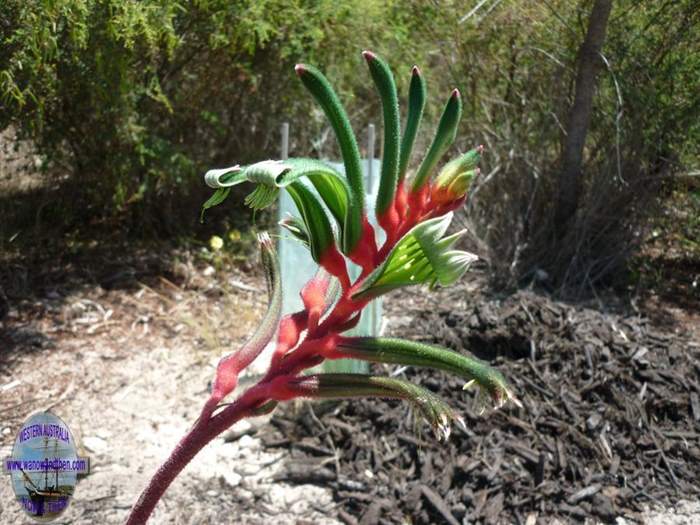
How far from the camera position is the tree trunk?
4.52 metres

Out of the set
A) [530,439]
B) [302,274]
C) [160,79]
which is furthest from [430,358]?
[160,79]

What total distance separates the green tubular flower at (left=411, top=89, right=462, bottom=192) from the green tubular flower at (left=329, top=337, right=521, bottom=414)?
18cm

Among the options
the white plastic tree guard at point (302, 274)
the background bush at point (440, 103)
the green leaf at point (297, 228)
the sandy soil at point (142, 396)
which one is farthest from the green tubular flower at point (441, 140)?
the background bush at point (440, 103)

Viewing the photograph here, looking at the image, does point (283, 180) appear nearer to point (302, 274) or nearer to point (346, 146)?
point (346, 146)

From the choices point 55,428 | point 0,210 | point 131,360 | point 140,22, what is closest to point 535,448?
point 131,360

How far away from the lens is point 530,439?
2.91 metres

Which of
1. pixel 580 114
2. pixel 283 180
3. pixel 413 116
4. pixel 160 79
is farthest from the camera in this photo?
pixel 160 79

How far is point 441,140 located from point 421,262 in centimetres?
17

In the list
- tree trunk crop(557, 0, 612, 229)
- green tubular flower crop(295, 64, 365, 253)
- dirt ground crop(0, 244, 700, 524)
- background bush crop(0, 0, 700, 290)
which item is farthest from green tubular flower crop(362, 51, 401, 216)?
tree trunk crop(557, 0, 612, 229)

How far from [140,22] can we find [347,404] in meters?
2.13

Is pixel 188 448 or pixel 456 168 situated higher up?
pixel 456 168

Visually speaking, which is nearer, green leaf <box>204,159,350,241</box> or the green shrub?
green leaf <box>204,159,350,241</box>

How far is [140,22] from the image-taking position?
12.5ft

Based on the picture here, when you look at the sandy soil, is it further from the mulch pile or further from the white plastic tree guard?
the white plastic tree guard
